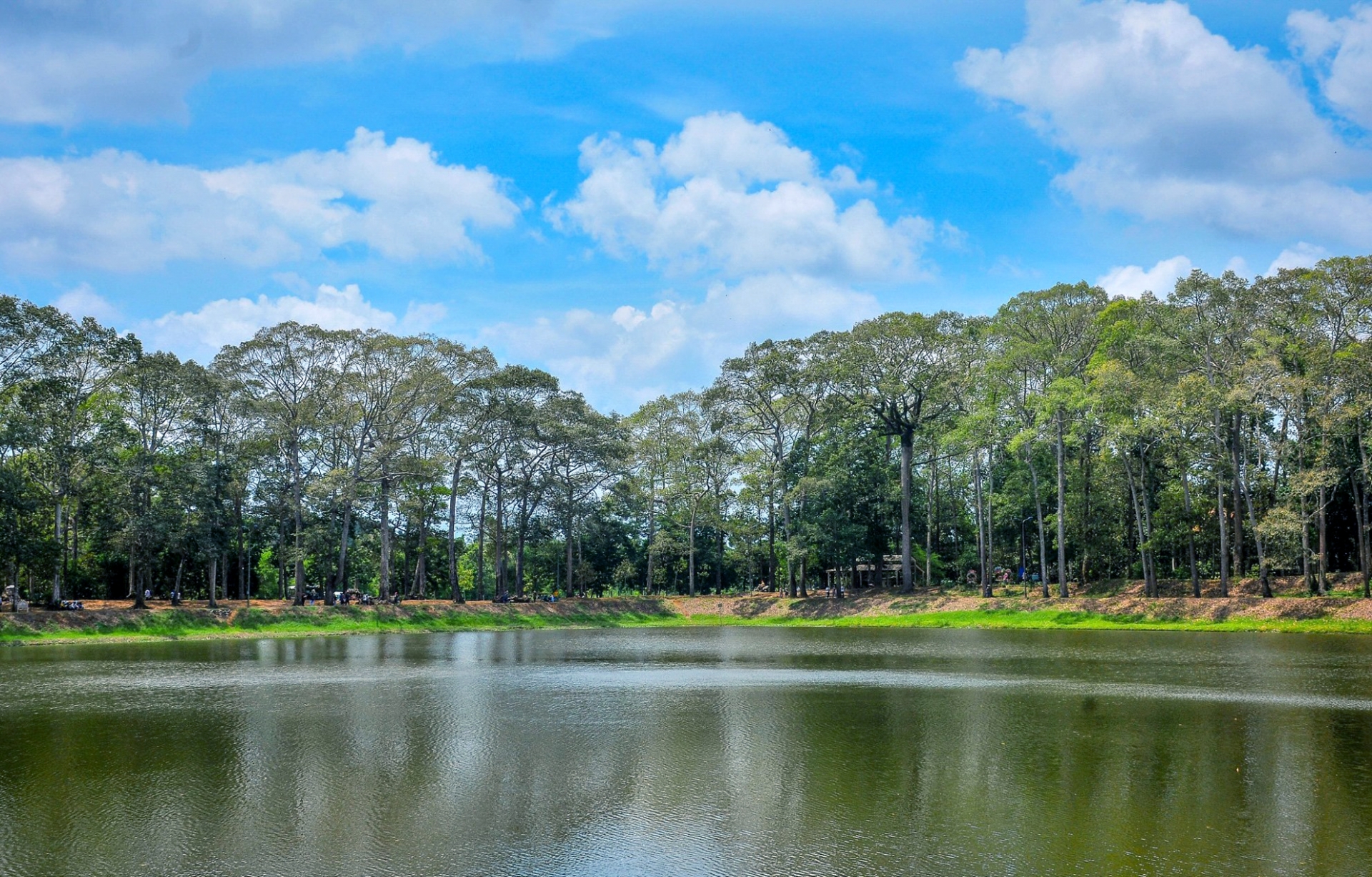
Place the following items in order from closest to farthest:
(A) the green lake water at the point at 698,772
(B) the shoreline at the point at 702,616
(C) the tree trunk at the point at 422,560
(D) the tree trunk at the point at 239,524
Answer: (A) the green lake water at the point at 698,772 → (B) the shoreline at the point at 702,616 → (D) the tree trunk at the point at 239,524 → (C) the tree trunk at the point at 422,560

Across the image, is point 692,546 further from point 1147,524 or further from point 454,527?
point 1147,524

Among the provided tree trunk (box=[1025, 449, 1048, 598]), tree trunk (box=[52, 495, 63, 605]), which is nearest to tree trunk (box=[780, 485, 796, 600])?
tree trunk (box=[1025, 449, 1048, 598])

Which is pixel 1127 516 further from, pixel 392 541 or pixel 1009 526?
pixel 392 541

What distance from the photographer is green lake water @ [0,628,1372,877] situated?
10258 millimetres

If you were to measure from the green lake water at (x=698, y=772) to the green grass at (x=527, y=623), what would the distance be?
15610mm

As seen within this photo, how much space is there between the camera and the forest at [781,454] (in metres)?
44.8

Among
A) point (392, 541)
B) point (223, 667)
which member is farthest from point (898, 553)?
point (223, 667)

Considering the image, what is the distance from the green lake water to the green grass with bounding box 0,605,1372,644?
51.2 feet

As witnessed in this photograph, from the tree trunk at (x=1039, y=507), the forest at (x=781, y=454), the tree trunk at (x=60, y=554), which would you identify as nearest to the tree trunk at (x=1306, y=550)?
the forest at (x=781, y=454)

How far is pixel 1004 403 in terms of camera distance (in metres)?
54.0

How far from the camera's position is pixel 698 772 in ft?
46.4

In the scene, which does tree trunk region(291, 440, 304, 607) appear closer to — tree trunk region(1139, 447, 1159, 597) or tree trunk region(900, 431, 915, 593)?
tree trunk region(900, 431, 915, 593)

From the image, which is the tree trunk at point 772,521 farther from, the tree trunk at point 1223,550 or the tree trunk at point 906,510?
the tree trunk at point 1223,550

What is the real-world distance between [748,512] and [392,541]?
27.0 metres
